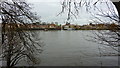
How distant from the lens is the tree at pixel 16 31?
8.91 ft

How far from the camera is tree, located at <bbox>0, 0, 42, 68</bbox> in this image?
2.72 metres

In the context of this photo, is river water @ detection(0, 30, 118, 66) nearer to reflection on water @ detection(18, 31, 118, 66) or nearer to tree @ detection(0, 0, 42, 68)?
reflection on water @ detection(18, 31, 118, 66)

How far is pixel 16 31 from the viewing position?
11.0 ft

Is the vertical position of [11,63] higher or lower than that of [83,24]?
lower

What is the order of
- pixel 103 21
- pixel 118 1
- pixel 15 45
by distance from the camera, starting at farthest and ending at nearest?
pixel 15 45 → pixel 103 21 → pixel 118 1

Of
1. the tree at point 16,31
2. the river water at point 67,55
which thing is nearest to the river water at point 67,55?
the river water at point 67,55

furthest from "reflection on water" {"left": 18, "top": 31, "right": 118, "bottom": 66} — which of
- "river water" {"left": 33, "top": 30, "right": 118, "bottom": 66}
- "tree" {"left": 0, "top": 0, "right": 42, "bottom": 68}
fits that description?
"tree" {"left": 0, "top": 0, "right": 42, "bottom": 68}

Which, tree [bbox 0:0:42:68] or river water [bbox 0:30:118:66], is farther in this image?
river water [bbox 0:30:118:66]

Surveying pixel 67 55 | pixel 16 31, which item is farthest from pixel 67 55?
pixel 16 31

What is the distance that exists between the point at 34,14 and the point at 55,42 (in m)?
2.55

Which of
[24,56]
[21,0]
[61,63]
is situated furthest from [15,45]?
[61,63]

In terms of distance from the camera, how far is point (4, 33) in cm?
320

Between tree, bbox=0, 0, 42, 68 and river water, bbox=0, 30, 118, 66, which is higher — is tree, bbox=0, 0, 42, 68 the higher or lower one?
the higher one

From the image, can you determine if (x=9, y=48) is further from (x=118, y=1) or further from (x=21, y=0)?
(x=118, y=1)
